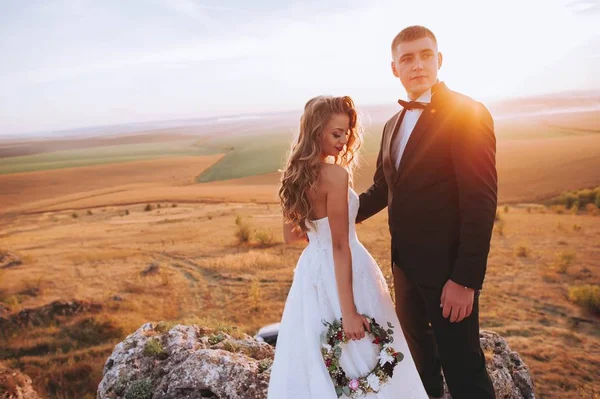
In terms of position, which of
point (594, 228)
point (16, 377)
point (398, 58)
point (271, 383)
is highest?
point (398, 58)

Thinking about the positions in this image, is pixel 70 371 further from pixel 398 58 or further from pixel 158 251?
pixel 158 251

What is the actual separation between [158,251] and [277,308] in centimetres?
928

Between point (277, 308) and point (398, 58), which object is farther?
point (277, 308)

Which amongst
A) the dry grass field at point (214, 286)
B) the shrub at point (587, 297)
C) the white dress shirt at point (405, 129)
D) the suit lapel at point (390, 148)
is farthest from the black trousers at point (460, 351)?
the shrub at point (587, 297)

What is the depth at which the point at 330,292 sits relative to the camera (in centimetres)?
269

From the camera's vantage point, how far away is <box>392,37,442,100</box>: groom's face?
266 cm

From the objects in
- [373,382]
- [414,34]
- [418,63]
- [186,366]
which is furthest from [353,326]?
[414,34]

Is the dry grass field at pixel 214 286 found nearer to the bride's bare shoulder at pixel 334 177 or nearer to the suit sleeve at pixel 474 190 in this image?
the bride's bare shoulder at pixel 334 177

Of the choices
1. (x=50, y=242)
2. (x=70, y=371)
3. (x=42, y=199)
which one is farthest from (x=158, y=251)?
(x=42, y=199)

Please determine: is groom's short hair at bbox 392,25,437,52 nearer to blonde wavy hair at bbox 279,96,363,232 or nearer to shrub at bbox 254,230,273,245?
blonde wavy hair at bbox 279,96,363,232

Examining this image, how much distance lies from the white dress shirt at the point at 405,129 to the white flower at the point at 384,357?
121cm

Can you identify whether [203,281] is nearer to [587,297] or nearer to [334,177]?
[587,297]

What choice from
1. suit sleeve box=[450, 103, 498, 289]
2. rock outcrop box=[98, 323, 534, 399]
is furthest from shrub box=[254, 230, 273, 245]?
suit sleeve box=[450, 103, 498, 289]

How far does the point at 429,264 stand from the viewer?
8.73ft
